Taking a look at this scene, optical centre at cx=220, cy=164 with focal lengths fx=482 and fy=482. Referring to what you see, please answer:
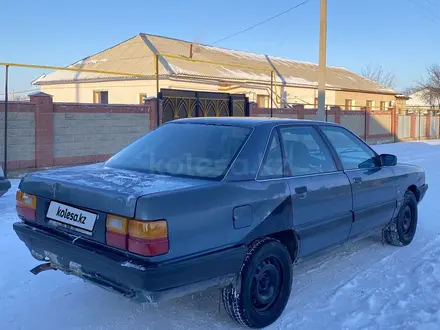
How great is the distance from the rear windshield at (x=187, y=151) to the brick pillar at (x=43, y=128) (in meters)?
7.72

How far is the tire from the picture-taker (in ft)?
18.2

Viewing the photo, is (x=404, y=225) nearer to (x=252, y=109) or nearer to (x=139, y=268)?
(x=139, y=268)

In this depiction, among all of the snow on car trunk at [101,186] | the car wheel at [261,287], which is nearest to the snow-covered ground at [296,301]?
the car wheel at [261,287]

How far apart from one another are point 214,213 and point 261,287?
85 cm

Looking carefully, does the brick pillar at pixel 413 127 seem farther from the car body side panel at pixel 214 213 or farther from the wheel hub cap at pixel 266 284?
the car body side panel at pixel 214 213

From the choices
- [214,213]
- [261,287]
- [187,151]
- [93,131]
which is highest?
[93,131]

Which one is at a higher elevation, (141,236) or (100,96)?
(100,96)

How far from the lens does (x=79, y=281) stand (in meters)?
4.34

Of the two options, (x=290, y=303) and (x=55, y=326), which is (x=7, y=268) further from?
(x=290, y=303)

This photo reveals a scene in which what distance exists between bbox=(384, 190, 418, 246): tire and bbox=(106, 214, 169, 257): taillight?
3336 mm

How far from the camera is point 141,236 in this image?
2898mm

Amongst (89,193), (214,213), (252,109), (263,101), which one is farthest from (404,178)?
(263,101)

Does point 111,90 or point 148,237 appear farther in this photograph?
point 111,90

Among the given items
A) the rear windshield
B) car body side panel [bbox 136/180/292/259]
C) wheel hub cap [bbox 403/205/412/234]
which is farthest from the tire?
the rear windshield
